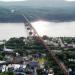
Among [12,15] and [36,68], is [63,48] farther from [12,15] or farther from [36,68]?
[12,15]

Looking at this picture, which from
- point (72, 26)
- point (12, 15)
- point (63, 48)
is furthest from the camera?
point (12, 15)

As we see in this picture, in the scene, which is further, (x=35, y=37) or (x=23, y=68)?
(x=35, y=37)

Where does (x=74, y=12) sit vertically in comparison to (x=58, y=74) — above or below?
above

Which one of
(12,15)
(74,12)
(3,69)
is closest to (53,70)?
(3,69)

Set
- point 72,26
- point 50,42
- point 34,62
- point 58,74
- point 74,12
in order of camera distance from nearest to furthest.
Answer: point 58,74
point 34,62
point 50,42
point 72,26
point 74,12

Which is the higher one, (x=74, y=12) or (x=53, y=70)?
(x=74, y=12)

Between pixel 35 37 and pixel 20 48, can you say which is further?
pixel 35 37

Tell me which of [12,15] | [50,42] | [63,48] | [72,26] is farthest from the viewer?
[12,15]

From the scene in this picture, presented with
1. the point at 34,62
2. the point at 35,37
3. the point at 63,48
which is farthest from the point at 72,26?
the point at 34,62

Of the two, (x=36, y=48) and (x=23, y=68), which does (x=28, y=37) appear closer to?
→ (x=36, y=48)
